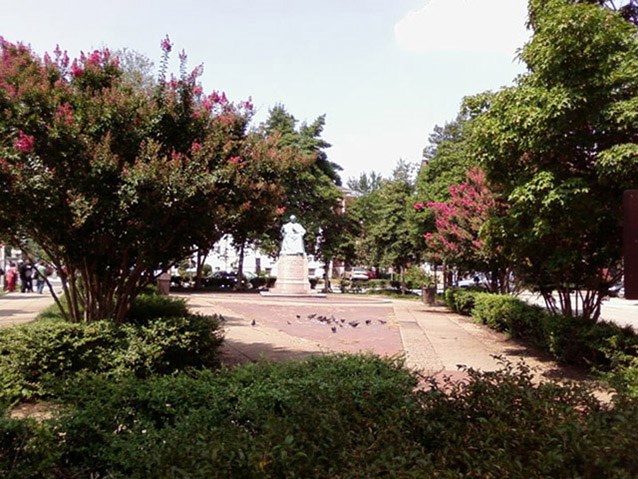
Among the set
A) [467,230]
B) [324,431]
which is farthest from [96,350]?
[467,230]

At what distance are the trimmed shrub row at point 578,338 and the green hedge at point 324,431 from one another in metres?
1.11

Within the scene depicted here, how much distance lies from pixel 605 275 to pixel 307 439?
852cm

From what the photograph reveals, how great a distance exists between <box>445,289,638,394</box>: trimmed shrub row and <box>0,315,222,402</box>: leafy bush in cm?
496

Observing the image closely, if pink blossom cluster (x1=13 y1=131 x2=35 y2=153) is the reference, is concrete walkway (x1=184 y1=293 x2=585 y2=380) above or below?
below

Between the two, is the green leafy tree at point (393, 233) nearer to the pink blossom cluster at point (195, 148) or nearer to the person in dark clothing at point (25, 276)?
the person in dark clothing at point (25, 276)

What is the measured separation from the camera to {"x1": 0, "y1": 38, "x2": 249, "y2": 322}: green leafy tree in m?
6.36

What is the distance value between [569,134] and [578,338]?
3238 millimetres

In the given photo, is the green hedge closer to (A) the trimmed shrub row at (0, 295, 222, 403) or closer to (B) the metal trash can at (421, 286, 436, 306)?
(A) the trimmed shrub row at (0, 295, 222, 403)

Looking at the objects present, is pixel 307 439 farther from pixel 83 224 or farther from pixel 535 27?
pixel 535 27

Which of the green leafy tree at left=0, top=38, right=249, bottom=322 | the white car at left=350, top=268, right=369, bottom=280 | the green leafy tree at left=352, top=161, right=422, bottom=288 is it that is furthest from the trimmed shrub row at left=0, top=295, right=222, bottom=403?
the white car at left=350, top=268, right=369, bottom=280

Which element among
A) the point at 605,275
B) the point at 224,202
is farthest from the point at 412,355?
the point at 224,202

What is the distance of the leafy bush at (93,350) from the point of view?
243 inches

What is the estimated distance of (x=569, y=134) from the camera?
811 cm

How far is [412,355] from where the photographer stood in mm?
10195
